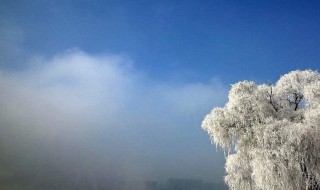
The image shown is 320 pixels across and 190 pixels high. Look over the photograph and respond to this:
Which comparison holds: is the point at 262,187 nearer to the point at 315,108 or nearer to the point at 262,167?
the point at 262,167

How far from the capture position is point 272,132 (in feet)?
81.7

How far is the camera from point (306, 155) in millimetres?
24609

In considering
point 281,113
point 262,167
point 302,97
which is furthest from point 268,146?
point 302,97

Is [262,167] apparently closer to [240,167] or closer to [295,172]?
[295,172]

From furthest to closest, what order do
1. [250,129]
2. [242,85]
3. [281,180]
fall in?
1. [242,85]
2. [250,129]
3. [281,180]

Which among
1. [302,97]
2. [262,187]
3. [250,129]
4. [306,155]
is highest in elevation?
[302,97]

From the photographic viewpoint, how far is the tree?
24.5 meters

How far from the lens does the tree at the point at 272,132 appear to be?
2448 cm

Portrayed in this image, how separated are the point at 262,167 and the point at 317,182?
11.0 ft

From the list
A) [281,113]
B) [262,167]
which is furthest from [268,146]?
[281,113]

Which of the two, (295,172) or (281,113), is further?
(281,113)

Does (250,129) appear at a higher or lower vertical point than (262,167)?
higher

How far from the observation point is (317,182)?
25172 mm

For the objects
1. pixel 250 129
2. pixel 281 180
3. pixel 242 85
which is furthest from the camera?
pixel 242 85
